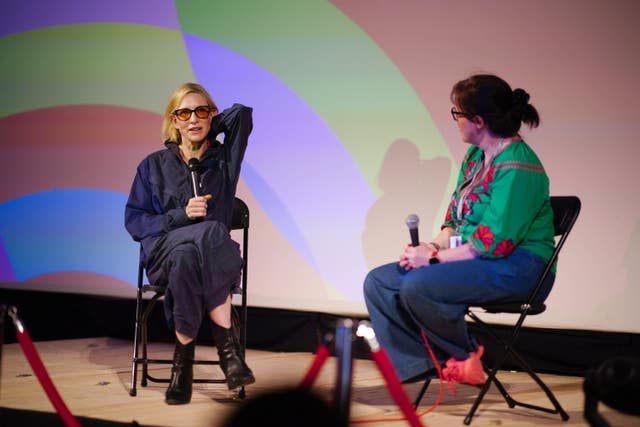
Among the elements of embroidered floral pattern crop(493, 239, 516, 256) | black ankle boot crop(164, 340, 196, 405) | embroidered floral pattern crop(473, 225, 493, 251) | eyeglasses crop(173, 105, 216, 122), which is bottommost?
black ankle boot crop(164, 340, 196, 405)

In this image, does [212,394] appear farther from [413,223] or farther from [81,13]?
[81,13]

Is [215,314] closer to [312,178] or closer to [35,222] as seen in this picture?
[312,178]

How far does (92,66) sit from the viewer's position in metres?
5.19

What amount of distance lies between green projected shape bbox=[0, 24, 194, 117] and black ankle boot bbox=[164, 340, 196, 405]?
2.15m

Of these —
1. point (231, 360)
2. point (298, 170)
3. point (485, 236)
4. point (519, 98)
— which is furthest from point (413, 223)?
point (298, 170)

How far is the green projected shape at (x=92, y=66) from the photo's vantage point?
4945 millimetres

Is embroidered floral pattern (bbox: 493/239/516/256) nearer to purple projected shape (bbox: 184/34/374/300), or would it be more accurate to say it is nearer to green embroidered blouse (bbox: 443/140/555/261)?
green embroidered blouse (bbox: 443/140/555/261)

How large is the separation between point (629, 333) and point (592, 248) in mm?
416

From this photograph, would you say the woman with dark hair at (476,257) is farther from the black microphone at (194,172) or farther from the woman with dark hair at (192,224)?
the black microphone at (194,172)

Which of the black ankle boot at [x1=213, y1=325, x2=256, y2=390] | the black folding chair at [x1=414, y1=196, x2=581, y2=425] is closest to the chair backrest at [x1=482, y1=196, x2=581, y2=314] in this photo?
the black folding chair at [x1=414, y1=196, x2=581, y2=425]

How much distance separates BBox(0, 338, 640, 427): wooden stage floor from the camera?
2906 mm

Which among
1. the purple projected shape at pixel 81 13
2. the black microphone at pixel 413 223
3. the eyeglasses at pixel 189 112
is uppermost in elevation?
the purple projected shape at pixel 81 13

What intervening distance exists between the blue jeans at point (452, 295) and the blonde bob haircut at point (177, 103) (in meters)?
1.18

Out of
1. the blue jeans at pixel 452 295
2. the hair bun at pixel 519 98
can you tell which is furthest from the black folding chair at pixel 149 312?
the hair bun at pixel 519 98
